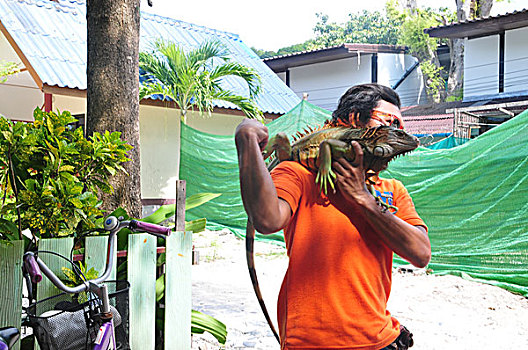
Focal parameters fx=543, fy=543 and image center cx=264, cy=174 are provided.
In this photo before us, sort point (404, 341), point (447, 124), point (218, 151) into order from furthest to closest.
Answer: point (447, 124)
point (218, 151)
point (404, 341)

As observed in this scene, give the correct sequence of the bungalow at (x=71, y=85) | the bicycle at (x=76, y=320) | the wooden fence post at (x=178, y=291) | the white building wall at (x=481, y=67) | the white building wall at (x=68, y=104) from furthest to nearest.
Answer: the white building wall at (x=481, y=67), the white building wall at (x=68, y=104), the bungalow at (x=71, y=85), the wooden fence post at (x=178, y=291), the bicycle at (x=76, y=320)

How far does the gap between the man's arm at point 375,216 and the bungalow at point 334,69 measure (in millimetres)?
16258

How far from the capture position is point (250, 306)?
5.27 metres

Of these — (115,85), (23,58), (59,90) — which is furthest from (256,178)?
(23,58)

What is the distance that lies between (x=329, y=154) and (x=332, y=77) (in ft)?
57.0

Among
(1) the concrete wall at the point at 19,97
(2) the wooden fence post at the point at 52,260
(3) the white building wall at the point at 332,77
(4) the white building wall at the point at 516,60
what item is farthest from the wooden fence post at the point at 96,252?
(3) the white building wall at the point at 332,77

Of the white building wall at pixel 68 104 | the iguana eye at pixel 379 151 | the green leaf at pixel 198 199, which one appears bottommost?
the green leaf at pixel 198 199

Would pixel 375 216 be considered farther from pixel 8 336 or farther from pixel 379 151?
→ pixel 8 336

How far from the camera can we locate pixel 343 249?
1431 millimetres

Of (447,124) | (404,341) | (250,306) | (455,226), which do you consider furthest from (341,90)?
(404,341)

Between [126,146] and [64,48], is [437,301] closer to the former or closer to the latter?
[126,146]

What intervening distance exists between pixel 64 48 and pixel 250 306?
669cm

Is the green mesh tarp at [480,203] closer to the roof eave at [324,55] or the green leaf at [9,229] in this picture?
the green leaf at [9,229]

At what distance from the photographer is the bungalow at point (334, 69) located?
1774 cm
